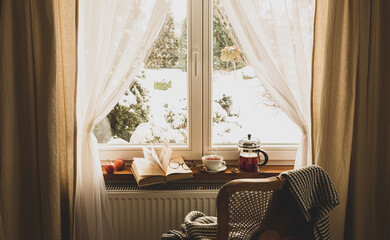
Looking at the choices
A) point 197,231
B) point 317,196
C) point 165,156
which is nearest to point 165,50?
point 165,156

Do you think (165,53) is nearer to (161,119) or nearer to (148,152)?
(161,119)

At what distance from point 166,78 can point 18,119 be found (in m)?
0.84

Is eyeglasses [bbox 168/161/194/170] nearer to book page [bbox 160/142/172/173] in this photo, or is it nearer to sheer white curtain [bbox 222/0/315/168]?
book page [bbox 160/142/172/173]

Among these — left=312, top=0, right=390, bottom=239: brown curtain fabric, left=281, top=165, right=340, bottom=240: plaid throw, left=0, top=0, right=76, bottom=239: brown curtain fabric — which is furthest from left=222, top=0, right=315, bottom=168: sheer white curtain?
left=0, top=0, right=76, bottom=239: brown curtain fabric

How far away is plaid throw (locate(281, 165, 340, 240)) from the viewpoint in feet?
3.97

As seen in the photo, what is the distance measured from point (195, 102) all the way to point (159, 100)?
0.23 meters

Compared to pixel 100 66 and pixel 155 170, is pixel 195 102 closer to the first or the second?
pixel 155 170

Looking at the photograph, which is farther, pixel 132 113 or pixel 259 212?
pixel 132 113

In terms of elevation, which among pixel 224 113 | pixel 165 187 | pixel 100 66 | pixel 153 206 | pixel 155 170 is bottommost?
pixel 153 206

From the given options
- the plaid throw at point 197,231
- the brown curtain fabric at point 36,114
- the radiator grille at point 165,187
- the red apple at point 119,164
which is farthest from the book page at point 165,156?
the brown curtain fabric at point 36,114

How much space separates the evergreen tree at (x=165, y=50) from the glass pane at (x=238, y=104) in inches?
9.7

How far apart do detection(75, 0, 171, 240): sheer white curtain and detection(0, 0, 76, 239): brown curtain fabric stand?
8 cm

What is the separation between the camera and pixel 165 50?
1.99m

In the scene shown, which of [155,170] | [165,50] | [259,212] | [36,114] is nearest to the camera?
[259,212]
